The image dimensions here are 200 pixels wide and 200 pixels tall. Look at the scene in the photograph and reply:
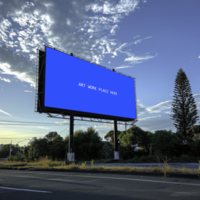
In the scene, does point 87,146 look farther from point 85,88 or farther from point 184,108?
point 184,108

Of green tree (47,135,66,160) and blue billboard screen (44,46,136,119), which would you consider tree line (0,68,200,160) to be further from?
blue billboard screen (44,46,136,119)

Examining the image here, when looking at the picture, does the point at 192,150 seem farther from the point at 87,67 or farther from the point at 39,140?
the point at 39,140

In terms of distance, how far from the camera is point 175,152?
77.9 ft

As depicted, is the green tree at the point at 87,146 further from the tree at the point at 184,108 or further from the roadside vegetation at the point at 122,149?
the tree at the point at 184,108

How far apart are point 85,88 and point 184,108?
2853cm

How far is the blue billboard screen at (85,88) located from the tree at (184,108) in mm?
18455

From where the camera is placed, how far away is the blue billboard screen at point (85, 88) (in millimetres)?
19922

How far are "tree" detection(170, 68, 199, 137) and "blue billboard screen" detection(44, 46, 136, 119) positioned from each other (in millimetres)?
18455

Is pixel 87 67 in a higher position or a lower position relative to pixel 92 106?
higher

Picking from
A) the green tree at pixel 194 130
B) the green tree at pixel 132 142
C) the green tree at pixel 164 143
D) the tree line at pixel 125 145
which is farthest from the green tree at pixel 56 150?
the green tree at pixel 194 130

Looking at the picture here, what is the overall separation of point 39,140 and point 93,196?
76.5 ft

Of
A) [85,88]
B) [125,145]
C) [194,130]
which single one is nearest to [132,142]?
[125,145]

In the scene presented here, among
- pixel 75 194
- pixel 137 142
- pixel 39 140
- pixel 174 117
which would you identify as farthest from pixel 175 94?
pixel 75 194

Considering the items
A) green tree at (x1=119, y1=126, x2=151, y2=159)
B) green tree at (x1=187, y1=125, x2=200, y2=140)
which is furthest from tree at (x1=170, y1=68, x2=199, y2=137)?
green tree at (x1=119, y1=126, x2=151, y2=159)
